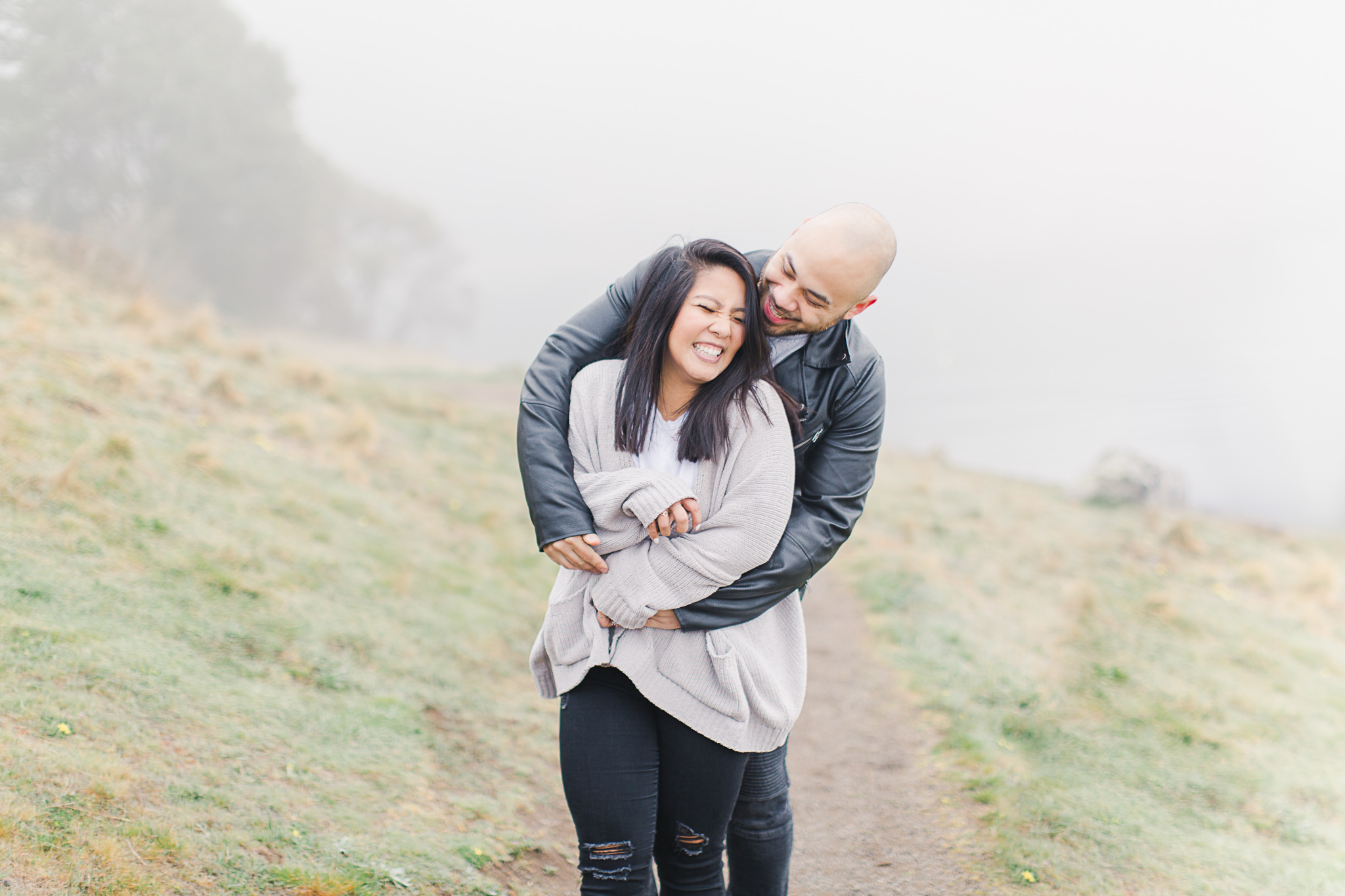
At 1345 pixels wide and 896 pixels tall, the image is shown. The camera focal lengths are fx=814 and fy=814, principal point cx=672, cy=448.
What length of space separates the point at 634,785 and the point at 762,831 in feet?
1.85

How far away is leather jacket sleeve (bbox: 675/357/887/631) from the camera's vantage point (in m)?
2.06

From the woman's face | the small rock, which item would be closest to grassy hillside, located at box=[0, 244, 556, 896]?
the woman's face

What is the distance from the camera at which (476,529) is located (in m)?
8.80

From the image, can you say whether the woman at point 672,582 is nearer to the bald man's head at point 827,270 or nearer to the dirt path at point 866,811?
the bald man's head at point 827,270

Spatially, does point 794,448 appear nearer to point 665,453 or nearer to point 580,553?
point 665,453

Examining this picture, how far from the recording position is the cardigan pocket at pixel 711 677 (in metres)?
2.03

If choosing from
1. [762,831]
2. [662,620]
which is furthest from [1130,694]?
[662,620]

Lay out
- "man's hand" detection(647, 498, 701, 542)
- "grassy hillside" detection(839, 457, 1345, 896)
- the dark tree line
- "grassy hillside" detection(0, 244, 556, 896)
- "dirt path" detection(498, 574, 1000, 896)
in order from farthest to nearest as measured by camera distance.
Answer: the dark tree line → "grassy hillside" detection(839, 457, 1345, 896) → "dirt path" detection(498, 574, 1000, 896) → "grassy hillside" detection(0, 244, 556, 896) → "man's hand" detection(647, 498, 701, 542)

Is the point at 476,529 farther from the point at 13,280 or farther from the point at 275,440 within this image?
the point at 13,280

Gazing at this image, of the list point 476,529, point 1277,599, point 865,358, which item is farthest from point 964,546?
point 865,358

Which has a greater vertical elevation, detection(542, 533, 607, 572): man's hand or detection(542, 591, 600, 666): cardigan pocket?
detection(542, 533, 607, 572): man's hand

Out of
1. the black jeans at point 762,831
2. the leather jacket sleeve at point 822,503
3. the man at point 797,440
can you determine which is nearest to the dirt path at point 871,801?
the black jeans at point 762,831

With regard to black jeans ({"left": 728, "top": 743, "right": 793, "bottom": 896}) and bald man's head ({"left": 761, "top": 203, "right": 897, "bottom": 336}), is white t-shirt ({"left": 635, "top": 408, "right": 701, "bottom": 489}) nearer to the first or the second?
bald man's head ({"left": 761, "top": 203, "right": 897, "bottom": 336})

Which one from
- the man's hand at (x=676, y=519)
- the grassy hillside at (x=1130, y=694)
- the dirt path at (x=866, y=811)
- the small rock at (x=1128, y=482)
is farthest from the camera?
the small rock at (x=1128, y=482)
